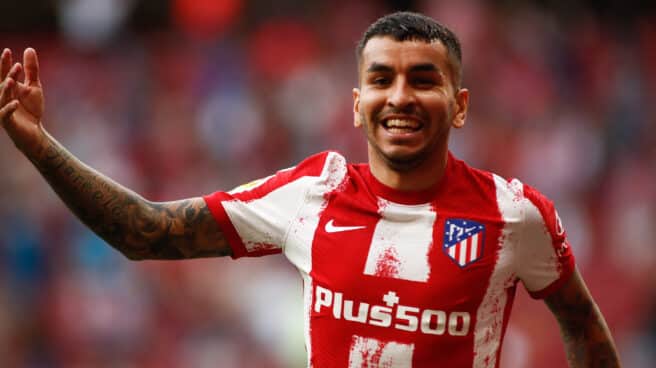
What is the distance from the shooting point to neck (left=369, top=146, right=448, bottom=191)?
3.53m

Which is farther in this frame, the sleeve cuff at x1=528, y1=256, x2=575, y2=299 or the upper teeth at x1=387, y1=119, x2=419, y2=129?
the sleeve cuff at x1=528, y1=256, x2=575, y2=299

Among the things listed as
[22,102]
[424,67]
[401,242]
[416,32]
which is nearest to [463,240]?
[401,242]

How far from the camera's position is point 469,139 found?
10281 millimetres

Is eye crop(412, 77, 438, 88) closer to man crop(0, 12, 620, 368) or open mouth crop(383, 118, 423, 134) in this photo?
man crop(0, 12, 620, 368)

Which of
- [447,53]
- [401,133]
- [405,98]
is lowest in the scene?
[401,133]

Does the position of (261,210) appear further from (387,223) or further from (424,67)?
(424,67)

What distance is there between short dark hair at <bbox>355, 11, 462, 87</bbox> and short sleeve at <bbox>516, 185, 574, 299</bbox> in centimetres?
46

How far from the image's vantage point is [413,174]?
353 centimetres

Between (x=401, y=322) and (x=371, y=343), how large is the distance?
0.36 feet

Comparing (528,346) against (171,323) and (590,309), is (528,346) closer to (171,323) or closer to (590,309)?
(171,323)

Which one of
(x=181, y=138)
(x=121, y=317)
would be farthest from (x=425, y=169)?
(x=181, y=138)

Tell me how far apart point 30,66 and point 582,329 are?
1.94 meters

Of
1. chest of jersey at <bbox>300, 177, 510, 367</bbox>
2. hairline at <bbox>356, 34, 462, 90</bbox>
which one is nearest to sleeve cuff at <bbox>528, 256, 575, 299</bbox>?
chest of jersey at <bbox>300, 177, 510, 367</bbox>

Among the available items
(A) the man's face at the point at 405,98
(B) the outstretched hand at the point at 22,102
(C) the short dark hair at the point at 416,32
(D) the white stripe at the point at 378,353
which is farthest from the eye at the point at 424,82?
(B) the outstretched hand at the point at 22,102
